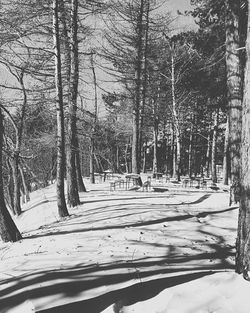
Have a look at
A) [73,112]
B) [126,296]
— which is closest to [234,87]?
[73,112]

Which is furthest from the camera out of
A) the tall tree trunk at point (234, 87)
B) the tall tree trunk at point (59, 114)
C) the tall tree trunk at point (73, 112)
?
the tall tree trunk at point (73, 112)

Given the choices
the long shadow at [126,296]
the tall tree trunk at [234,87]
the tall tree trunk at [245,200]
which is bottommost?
the long shadow at [126,296]

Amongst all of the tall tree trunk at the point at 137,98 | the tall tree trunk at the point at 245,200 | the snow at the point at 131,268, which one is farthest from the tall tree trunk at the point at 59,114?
the tall tree trunk at the point at 245,200

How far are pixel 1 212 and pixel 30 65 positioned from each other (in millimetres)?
5994

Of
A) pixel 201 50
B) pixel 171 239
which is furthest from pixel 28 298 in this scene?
pixel 201 50

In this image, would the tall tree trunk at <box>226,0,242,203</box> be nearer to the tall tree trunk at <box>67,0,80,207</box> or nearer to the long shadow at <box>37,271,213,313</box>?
the long shadow at <box>37,271,213,313</box>

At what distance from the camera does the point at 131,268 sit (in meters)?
4.78

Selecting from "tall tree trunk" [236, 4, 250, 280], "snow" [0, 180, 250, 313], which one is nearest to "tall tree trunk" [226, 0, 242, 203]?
"snow" [0, 180, 250, 313]

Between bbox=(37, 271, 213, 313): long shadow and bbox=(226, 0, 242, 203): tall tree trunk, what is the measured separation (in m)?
5.22

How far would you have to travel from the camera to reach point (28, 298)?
394 cm

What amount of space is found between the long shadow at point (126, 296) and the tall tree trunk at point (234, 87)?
522 centimetres

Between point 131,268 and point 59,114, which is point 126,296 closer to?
point 131,268

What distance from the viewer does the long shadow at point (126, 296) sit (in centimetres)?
364

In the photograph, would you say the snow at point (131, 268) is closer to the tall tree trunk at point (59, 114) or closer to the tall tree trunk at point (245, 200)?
the tall tree trunk at point (245, 200)
